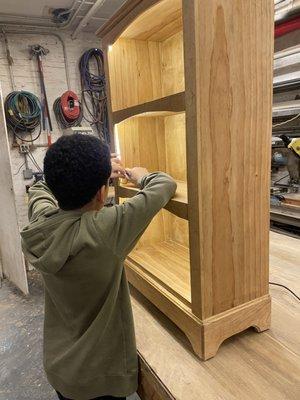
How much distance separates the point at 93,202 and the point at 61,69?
3.44 meters

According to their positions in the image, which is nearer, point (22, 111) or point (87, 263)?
point (87, 263)

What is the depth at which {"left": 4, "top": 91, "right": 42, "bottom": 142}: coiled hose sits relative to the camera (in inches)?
132

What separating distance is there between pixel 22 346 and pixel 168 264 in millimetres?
1665

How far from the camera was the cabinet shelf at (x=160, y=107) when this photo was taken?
770 millimetres

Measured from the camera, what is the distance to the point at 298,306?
41.3 inches

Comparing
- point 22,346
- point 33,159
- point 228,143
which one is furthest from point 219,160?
point 33,159

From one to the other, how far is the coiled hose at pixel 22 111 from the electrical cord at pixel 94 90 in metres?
0.64

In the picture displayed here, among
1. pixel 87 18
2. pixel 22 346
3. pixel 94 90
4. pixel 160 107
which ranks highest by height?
pixel 87 18

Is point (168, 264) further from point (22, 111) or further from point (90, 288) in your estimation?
point (22, 111)

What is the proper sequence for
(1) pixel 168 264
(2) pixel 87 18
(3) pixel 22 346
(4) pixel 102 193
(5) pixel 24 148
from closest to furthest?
(4) pixel 102 193 → (1) pixel 168 264 → (3) pixel 22 346 → (2) pixel 87 18 → (5) pixel 24 148

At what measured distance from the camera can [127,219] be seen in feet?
2.48

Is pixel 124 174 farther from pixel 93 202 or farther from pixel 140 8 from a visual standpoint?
pixel 140 8

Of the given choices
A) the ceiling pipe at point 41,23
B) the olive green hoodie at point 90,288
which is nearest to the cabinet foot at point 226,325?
the olive green hoodie at point 90,288

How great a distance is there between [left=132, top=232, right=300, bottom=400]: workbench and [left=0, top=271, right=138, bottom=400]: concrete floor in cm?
111
